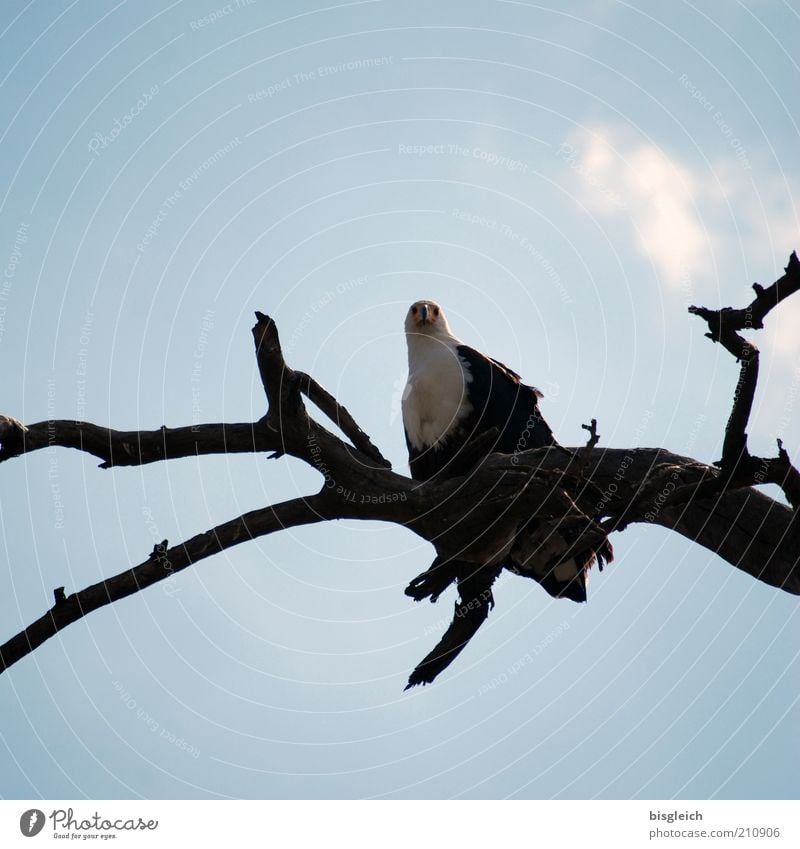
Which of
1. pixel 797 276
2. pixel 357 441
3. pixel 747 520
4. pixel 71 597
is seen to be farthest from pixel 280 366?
pixel 747 520

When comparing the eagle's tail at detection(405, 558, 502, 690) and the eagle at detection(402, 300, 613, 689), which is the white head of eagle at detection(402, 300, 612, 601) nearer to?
the eagle at detection(402, 300, 613, 689)

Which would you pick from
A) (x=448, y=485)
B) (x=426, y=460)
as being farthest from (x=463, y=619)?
(x=426, y=460)

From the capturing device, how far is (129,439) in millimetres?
6039

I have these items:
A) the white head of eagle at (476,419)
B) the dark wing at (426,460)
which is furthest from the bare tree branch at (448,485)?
the dark wing at (426,460)

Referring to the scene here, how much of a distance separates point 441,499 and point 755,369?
83.8 inches

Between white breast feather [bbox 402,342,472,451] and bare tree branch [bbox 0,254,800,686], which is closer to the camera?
bare tree branch [bbox 0,254,800,686]

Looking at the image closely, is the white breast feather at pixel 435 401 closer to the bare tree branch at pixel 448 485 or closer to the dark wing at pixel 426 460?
the dark wing at pixel 426 460

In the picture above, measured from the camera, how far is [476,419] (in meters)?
8.05

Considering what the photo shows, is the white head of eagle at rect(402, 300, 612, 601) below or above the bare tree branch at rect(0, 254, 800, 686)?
above

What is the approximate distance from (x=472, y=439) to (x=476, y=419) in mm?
397

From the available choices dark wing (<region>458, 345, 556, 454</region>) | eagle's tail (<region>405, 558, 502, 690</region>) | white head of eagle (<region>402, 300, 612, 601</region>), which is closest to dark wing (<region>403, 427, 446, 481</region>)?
white head of eagle (<region>402, 300, 612, 601</region>)

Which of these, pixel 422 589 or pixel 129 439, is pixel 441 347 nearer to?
pixel 422 589

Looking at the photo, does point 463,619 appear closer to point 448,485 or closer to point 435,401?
point 448,485

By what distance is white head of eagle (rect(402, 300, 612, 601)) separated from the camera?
25.4 ft
